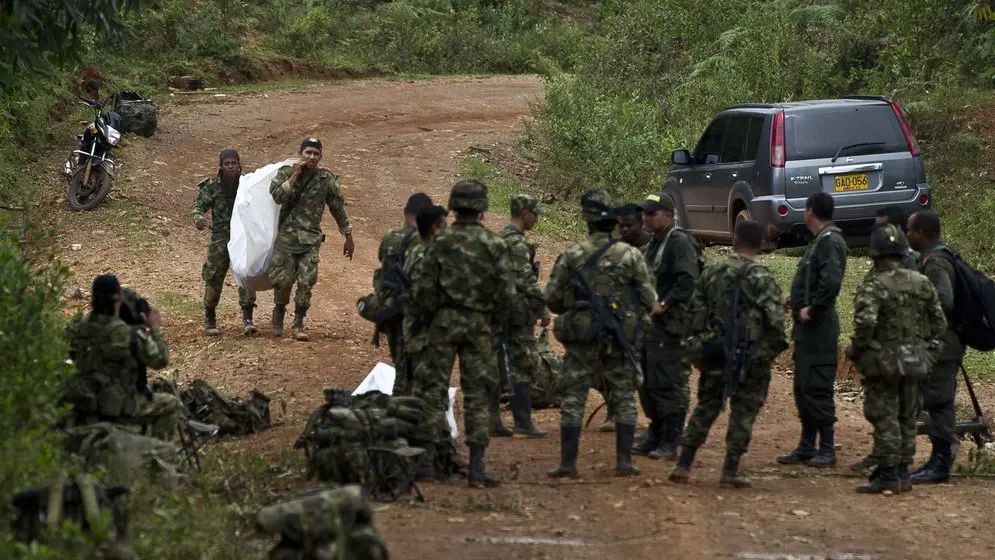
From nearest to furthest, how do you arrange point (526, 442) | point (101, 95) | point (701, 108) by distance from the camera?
point (526, 442) < point (701, 108) < point (101, 95)

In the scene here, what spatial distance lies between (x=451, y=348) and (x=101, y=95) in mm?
17609

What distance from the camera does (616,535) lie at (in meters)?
7.76

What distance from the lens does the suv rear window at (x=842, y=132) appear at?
1501 centimetres

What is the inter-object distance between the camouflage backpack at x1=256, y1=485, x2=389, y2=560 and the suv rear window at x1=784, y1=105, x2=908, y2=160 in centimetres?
1001

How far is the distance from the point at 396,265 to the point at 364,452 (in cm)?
174

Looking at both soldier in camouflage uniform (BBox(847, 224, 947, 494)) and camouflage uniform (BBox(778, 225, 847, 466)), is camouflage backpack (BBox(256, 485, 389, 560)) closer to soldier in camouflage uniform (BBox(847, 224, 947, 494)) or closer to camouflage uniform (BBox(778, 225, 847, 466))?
soldier in camouflage uniform (BBox(847, 224, 947, 494))

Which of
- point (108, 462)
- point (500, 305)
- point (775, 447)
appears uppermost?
point (500, 305)

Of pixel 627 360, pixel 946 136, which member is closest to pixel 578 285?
pixel 627 360

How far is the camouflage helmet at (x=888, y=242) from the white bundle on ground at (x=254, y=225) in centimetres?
558

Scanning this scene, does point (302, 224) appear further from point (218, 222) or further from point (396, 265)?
point (396, 265)

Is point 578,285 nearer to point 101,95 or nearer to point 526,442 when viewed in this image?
point 526,442

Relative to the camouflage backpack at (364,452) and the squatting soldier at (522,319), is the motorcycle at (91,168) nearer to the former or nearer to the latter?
the squatting soldier at (522,319)

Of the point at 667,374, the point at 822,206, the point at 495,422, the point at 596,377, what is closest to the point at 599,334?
the point at 596,377

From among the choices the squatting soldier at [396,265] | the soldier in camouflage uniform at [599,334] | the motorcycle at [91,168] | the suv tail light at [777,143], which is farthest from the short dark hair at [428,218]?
the motorcycle at [91,168]
